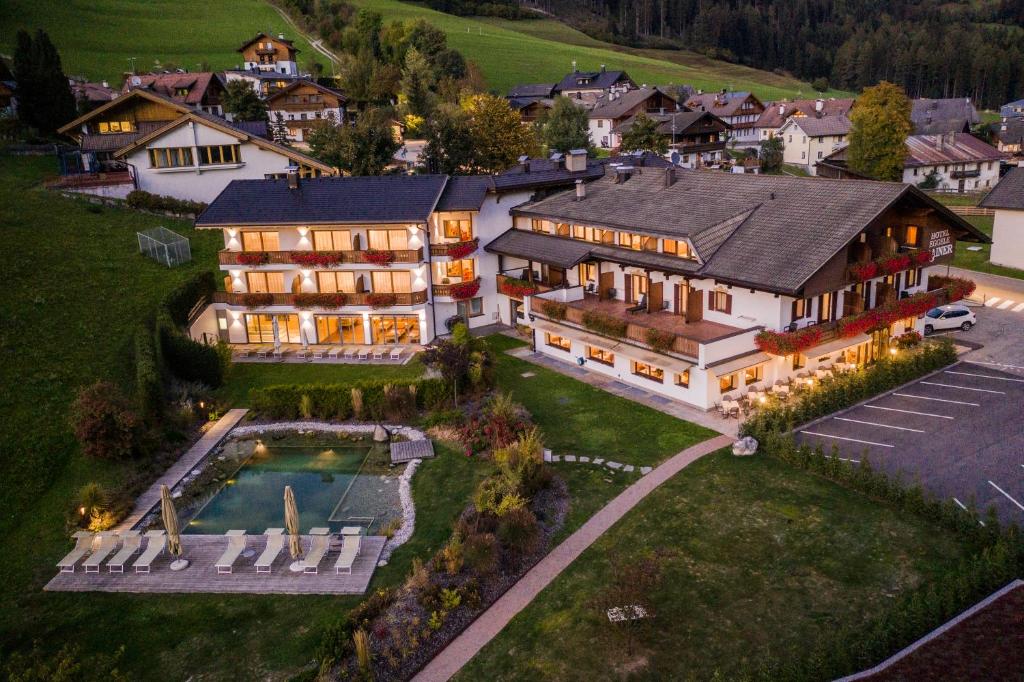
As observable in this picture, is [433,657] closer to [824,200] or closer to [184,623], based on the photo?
[184,623]

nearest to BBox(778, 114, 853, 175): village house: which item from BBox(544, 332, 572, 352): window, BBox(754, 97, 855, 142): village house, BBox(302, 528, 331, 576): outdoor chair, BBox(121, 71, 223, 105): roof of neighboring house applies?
BBox(754, 97, 855, 142): village house

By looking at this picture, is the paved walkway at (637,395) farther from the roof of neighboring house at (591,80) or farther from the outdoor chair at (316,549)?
the roof of neighboring house at (591,80)

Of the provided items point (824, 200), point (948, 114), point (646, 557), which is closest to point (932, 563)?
point (646, 557)

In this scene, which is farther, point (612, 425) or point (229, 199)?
point (229, 199)

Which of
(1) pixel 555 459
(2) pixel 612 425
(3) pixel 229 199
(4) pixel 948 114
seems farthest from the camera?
(4) pixel 948 114

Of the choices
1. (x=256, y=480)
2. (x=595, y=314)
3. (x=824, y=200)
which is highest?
(x=824, y=200)

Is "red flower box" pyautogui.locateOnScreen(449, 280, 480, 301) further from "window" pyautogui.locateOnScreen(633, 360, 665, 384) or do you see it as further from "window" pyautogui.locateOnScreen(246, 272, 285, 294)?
"window" pyautogui.locateOnScreen(633, 360, 665, 384)

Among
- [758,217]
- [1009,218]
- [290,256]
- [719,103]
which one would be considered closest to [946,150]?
[1009,218]
